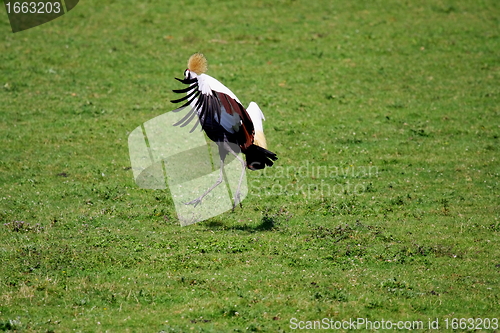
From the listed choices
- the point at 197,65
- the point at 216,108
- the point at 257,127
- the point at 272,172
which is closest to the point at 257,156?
the point at 257,127

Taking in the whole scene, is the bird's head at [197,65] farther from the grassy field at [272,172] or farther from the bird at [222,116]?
the grassy field at [272,172]

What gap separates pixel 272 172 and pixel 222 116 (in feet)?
12.8

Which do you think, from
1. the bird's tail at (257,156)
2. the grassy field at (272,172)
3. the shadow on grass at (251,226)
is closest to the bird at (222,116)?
the bird's tail at (257,156)

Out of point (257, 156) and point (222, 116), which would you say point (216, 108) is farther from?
point (257, 156)

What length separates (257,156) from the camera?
11797mm

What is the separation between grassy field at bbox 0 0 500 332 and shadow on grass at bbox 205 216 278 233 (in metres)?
0.06

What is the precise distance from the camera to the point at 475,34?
82.8 feet

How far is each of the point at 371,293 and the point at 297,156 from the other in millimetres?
7458

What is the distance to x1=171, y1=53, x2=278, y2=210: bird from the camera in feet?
34.6

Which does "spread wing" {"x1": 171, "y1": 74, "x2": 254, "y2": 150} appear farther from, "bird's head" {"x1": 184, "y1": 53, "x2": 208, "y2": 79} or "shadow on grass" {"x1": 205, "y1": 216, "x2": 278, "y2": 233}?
"shadow on grass" {"x1": 205, "y1": 216, "x2": 278, "y2": 233}

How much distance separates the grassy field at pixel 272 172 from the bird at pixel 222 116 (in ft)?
4.72

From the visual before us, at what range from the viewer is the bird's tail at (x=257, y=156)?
11.5 meters

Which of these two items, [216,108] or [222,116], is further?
[222,116]

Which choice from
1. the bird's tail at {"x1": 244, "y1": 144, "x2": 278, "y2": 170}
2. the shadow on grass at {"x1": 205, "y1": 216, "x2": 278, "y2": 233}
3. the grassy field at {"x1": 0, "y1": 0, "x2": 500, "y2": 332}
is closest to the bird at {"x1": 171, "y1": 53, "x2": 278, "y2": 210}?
the bird's tail at {"x1": 244, "y1": 144, "x2": 278, "y2": 170}
